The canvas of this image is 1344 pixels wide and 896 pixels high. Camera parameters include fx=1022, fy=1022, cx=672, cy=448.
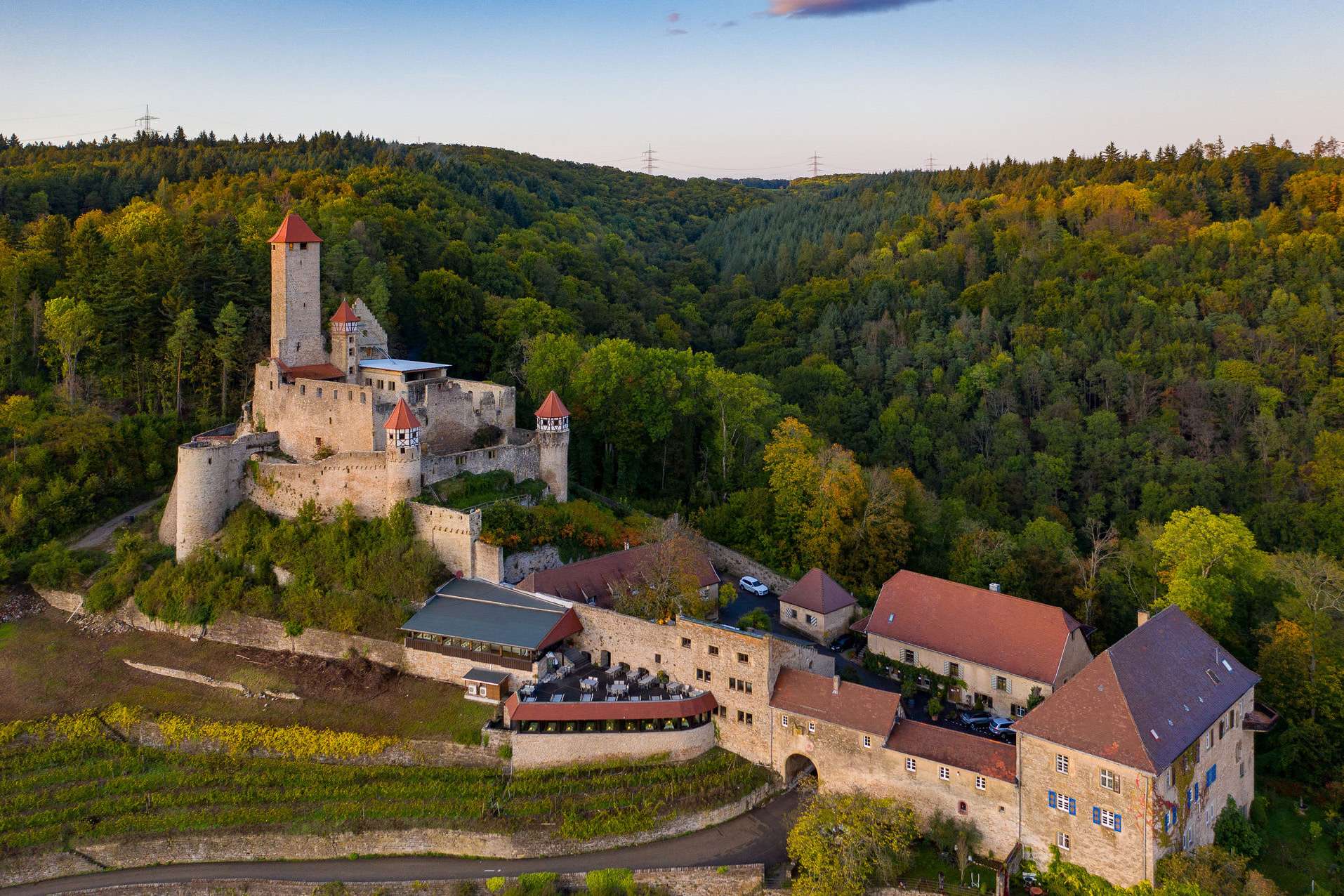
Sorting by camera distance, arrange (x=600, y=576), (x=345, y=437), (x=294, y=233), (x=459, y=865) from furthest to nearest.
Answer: (x=294, y=233) → (x=345, y=437) → (x=600, y=576) → (x=459, y=865)

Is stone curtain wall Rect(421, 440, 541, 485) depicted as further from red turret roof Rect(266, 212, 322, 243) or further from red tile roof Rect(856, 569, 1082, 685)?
red tile roof Rect(856, 569, 1082, 685)

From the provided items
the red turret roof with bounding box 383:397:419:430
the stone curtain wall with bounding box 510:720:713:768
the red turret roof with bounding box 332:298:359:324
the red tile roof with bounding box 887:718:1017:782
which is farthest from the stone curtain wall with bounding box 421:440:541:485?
the red tile roof with bounding box 887:718:1017:782

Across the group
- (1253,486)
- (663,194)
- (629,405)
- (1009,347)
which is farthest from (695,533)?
(663,194)

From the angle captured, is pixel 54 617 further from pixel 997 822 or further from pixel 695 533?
pixel 997 822

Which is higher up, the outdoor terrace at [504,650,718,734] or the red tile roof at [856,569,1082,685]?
the red tile roof at [856,569,1082,685]

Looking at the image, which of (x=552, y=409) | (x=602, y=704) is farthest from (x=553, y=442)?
(x=602, y=704)

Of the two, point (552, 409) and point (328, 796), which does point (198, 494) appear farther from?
point (328, 796)

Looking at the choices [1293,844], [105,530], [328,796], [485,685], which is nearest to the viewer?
[1293,844]
